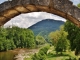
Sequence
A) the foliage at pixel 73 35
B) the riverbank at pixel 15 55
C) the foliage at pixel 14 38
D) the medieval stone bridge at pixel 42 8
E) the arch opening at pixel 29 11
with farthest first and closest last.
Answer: the foliage at pixel 14 38
the riverbank at pixel 15 55
the foliage at pixel 73 35
the arch opening at pixel 29 11
the medieval stone bridge at pixel 42 8

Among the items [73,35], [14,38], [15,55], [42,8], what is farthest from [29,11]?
[14,38]

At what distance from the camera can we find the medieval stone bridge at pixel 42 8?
603 centimetres

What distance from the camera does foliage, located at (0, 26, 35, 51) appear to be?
312 feet

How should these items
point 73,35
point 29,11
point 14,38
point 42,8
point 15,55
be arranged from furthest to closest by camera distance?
point 14,38, point 15,55, point 73,35, point 29,11, point 42,8

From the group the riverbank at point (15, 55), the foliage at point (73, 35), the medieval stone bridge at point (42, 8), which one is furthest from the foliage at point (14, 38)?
the medieval stone bridge at point (42, 8)

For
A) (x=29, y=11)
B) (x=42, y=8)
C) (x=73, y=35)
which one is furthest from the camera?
(x=73, y=35)

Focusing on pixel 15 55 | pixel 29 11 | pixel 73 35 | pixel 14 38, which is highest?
pixel 29 11

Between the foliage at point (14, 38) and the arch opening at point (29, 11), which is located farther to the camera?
the foliage at point (14, 38)

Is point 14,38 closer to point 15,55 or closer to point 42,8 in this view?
point 15,55

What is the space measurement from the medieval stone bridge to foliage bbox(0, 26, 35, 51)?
8293 cm

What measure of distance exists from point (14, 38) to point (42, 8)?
101 m

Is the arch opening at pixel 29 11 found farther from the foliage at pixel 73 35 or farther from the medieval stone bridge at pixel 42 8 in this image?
the foliage at pixel 73 35

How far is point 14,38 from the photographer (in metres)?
107

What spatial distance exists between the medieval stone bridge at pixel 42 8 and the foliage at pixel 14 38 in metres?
82.9
